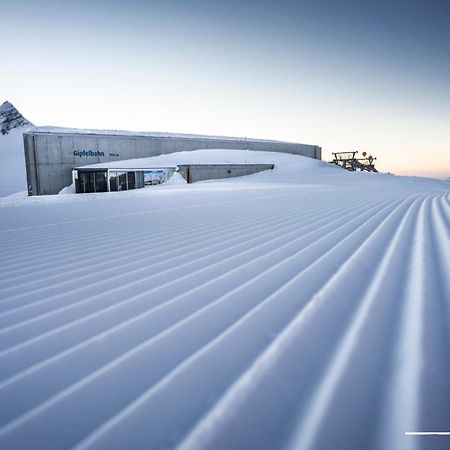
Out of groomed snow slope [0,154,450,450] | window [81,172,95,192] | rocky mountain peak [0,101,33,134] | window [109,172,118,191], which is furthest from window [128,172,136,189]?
rocky mountain peak [0,101,33,134]

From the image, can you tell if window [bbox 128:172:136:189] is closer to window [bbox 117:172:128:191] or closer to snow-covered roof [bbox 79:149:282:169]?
window [bbox 117:172:128:191]

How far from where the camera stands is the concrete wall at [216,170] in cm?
2234

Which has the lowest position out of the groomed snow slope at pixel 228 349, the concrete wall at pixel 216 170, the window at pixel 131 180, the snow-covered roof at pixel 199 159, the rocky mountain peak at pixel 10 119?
the groomed snow slope at pixel 228 349

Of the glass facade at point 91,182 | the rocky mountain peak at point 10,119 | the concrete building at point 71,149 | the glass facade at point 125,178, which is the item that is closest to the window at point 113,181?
the glass facade at point 125,178

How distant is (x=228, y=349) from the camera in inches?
53.0

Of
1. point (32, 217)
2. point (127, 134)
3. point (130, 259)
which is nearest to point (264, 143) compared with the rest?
point (127, 134)

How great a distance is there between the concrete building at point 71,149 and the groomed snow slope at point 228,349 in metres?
23.7

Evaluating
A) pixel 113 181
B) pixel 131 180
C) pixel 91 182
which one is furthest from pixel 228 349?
pixel 91 182

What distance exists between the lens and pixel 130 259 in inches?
114

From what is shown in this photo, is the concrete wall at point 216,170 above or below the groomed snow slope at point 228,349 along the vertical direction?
above

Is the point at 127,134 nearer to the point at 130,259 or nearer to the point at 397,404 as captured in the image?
the point at 130,259

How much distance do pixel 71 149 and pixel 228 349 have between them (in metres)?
26.4

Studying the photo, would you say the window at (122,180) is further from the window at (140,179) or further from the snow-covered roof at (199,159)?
the window at (140,179)

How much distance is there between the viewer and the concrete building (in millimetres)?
22859
